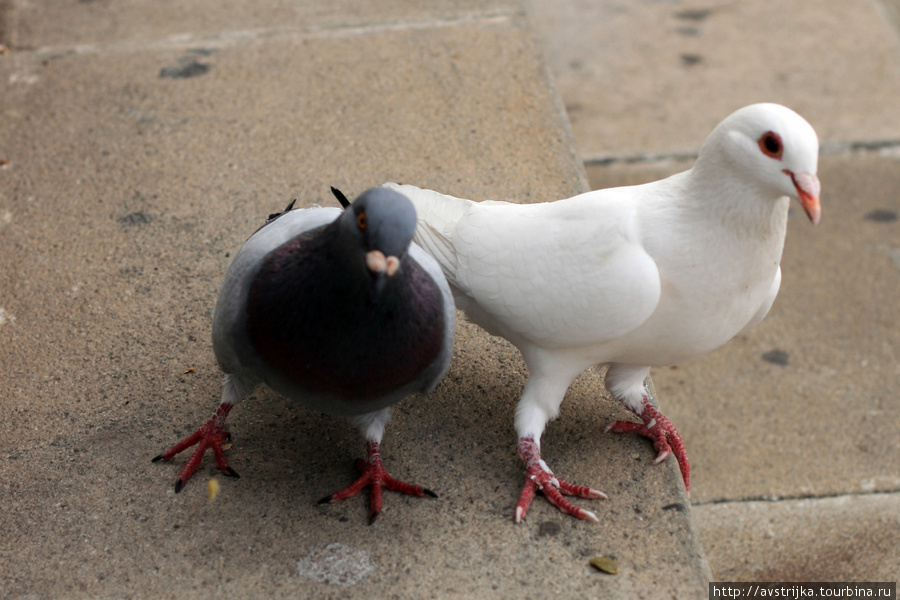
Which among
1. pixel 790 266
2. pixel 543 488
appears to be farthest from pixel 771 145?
pixel 790 266

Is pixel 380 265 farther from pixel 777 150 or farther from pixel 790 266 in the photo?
pixel 790 266

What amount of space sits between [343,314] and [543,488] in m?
0.94

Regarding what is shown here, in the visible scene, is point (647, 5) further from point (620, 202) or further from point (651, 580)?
point (651, 580)

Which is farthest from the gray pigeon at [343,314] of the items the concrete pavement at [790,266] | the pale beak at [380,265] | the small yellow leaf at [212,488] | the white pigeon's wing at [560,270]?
the concrete pavement at [790,266]

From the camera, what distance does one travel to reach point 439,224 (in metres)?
2.87

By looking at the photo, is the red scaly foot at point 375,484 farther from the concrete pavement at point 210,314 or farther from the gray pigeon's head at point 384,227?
the gray pigeon's head at point 384,227

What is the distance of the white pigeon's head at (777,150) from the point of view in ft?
7.19

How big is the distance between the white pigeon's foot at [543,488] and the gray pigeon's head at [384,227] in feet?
3.00

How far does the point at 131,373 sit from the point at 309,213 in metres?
1.02

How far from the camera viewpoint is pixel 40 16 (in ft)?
17.7

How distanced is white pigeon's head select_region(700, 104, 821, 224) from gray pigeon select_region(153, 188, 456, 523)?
97 cm

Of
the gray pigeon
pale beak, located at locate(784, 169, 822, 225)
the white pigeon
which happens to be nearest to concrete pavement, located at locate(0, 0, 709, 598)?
the white pigeon

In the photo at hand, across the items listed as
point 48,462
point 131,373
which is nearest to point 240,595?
point 48,462

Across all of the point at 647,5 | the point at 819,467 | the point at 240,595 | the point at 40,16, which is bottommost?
the point at 819,467
